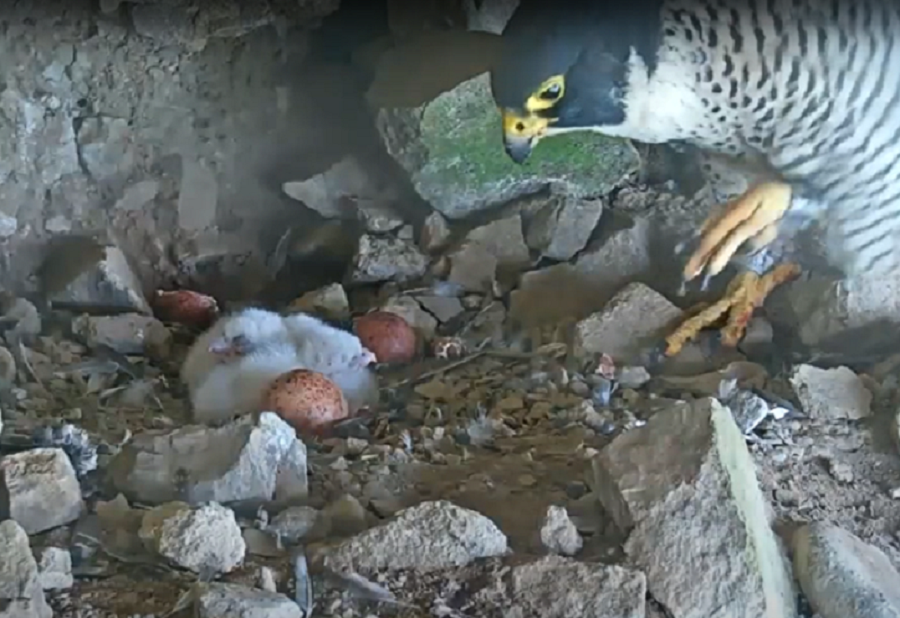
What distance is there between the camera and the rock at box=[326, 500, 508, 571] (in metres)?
1.29

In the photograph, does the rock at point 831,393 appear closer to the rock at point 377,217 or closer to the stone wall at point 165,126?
the rock at point 377,217

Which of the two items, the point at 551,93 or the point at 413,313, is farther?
the point at 413,313

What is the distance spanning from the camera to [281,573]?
1.28 metres

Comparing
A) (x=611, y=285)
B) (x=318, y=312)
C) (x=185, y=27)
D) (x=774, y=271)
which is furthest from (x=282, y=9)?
(x=774, y=271)

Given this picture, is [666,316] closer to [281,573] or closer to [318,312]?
[318,312]

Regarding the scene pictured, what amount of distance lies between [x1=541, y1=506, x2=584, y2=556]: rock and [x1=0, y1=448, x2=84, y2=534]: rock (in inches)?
19.9

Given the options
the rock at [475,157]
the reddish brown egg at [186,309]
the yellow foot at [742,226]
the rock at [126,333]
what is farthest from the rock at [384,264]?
the yellow foot at [742,226]

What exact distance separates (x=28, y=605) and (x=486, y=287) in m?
1.22

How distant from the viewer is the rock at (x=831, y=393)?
172cm

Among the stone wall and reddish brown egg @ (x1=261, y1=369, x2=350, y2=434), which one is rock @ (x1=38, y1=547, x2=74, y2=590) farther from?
the stone wall

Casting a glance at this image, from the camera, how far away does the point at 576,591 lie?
1.24 m

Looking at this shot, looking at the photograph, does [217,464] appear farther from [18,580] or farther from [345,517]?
[18,580]

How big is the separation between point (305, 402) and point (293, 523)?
1.21 feet

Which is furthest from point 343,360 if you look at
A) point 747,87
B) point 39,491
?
point 747,87
